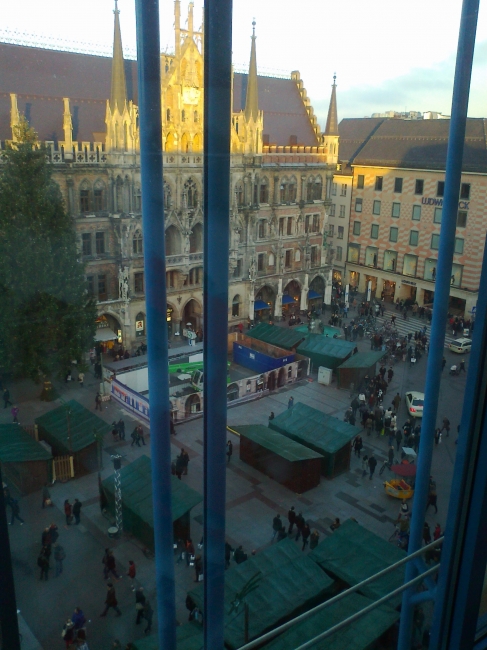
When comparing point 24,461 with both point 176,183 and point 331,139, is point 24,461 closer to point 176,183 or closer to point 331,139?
point 176,183

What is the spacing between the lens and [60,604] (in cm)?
840

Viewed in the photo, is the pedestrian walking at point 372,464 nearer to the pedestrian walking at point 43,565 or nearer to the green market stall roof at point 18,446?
the green market stall roof at point 18,446

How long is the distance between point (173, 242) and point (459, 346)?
9.85 meters

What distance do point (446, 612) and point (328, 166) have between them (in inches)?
1095

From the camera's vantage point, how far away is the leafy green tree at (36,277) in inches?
432

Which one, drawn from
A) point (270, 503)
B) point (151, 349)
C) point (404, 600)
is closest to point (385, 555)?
point (270, 503)

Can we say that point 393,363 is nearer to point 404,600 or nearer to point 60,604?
point 60,604

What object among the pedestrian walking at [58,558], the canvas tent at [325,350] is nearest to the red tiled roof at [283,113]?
the canvas tent at [325,350]

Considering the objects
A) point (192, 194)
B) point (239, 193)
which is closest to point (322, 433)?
point (192, 194)

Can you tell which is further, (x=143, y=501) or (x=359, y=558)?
(x=143, y=501)

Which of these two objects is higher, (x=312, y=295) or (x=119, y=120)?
(x=119, y=120)

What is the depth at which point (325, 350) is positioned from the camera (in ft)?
67.2

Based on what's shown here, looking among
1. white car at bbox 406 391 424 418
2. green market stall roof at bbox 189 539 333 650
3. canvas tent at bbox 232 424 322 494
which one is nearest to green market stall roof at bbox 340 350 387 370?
white car at bbox 406 391 424 418

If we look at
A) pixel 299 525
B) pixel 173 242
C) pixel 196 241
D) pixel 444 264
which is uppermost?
pixel 444 264
